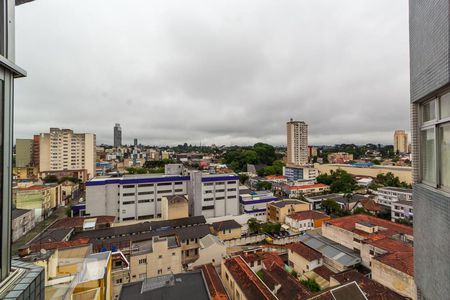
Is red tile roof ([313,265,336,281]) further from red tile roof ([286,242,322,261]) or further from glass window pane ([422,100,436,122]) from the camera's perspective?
glass window pane ([422,100,436,122])

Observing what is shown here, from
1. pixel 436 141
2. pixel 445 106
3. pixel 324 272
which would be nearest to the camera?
pixel 445 106

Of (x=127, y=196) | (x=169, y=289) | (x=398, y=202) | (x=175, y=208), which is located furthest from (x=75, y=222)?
(x=398, y=202)

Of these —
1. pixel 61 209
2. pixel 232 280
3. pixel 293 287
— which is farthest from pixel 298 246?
pixel 61 209

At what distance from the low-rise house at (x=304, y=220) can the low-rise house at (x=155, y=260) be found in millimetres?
10971

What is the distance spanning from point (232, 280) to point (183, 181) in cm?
1423

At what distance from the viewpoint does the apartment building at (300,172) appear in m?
41.3

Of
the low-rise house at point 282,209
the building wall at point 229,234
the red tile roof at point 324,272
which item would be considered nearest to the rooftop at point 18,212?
the building wall at point 229,234

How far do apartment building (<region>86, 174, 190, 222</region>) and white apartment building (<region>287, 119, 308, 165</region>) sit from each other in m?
43.9

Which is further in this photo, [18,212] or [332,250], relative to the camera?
[18,212]

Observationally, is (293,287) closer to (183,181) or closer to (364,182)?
(183,181)

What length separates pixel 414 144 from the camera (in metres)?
2.32

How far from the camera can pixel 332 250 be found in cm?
1258

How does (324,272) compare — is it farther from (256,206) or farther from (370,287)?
(256,206)

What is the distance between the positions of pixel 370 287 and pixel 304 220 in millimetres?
9900
